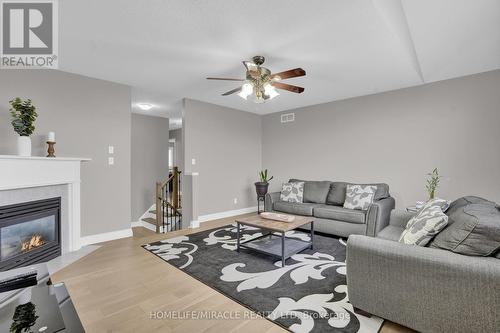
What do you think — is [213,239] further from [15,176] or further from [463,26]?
[463,26]

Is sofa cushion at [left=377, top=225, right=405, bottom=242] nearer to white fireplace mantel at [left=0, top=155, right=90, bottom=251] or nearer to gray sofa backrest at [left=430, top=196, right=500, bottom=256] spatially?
gray sofa backrest at [left=430, top=196, right=500, bottom=256]

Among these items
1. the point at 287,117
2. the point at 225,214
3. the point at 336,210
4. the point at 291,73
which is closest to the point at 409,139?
the point at 336,210

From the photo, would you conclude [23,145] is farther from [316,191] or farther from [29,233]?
[316,191]

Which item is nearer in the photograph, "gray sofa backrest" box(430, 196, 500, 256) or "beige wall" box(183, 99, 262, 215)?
"gray sofa backrest" box(430, 196, 500, 256)

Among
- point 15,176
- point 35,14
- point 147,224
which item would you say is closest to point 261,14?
point 35,14

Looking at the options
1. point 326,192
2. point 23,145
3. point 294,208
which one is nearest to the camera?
point 23,145

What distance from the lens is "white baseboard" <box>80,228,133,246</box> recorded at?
352cm

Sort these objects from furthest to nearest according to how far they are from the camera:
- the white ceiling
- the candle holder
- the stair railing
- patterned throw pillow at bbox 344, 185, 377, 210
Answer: the stair railing, patterned throw pillow at bbox 344, 185, 377, 210, the candle holder, the white ceiling

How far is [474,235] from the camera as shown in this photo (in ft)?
4.77

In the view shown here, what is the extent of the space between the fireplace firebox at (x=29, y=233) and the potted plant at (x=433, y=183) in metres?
5.42

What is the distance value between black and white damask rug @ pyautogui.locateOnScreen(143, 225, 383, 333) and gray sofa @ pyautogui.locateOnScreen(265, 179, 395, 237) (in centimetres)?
27

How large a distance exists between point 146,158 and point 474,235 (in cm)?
612

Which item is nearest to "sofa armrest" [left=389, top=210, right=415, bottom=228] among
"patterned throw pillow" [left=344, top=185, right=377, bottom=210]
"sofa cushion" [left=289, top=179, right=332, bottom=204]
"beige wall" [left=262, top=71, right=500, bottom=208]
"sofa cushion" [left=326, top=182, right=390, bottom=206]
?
"patterned throw pillow" [left=344, top=185, right=377, bottom=210]

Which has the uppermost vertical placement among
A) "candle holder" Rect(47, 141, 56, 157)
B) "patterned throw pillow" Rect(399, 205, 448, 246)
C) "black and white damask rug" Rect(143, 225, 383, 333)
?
"candle holder" Rect(47, 141, 56, 157)
